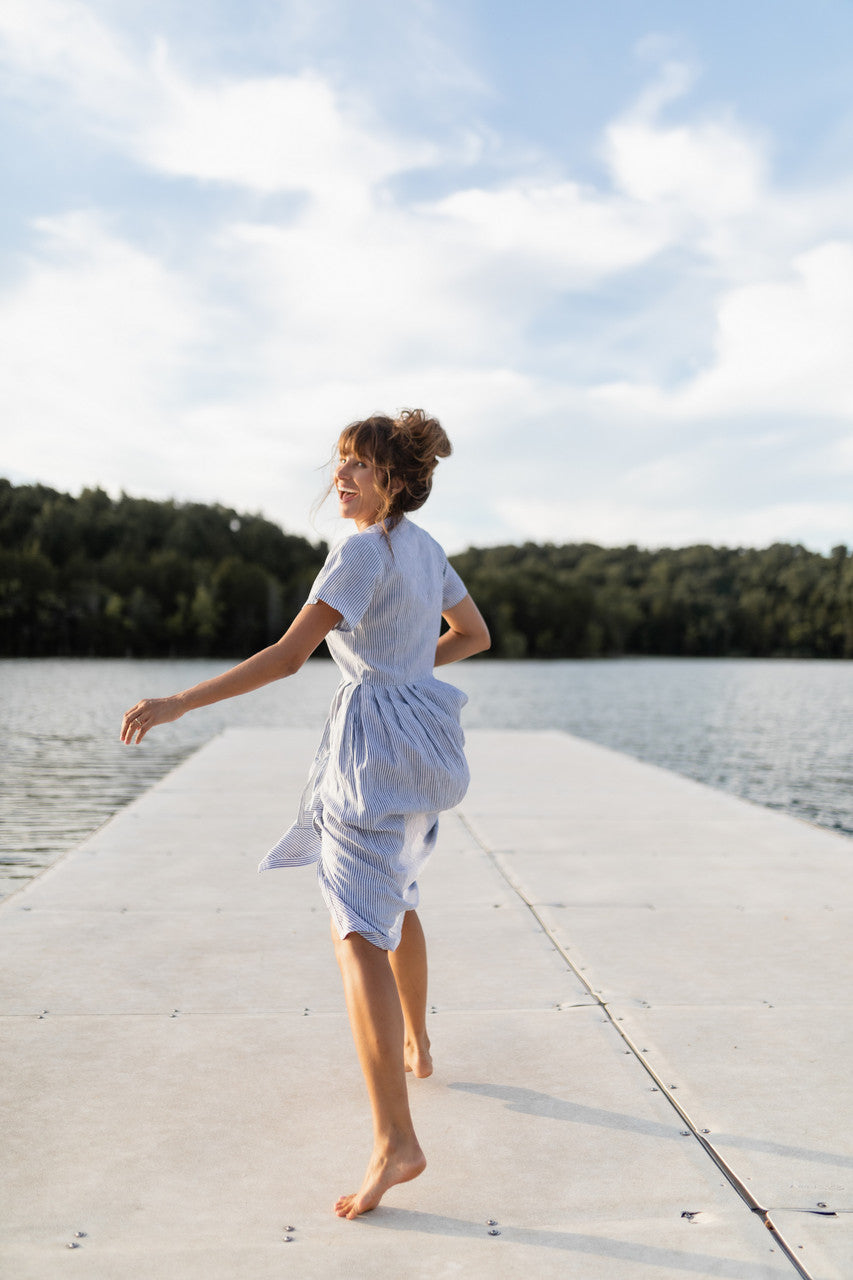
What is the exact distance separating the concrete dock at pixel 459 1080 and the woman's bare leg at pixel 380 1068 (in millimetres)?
61

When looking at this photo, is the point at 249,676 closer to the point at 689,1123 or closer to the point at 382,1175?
the point at 382,1175

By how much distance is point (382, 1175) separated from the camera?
1961 mm

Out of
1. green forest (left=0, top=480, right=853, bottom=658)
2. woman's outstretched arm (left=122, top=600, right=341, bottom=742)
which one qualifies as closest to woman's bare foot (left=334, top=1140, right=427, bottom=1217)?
woman's outstretched arm (left=122, top=600, right=341, bottom=742)

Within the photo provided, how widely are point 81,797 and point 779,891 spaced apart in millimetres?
6075

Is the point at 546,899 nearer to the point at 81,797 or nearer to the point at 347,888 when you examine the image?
the point at 347,888

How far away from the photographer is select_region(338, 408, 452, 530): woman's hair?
2.25 meters

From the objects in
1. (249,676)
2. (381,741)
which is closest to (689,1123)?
(381,741)

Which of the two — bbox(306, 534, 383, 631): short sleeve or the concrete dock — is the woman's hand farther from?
the concrete dock

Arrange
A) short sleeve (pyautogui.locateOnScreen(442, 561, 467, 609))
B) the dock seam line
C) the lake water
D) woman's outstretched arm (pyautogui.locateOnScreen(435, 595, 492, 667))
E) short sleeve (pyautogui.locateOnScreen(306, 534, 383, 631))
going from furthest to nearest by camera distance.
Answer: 1. the lake water
2. woman's outstretched arm (pyautogui.locateOnScreen(435, 595, 492, 667))
3. short sleeve (pyautogui.locateOnScreen(442, 561, 467, 609))
4. short sleeve (pyautogui.locateOnScreen(306, 534, 383, 631))
5. the dock seam line

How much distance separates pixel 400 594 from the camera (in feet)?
7.25

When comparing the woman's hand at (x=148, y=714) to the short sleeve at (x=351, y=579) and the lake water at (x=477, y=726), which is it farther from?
the lake water at (x=477, y=726)

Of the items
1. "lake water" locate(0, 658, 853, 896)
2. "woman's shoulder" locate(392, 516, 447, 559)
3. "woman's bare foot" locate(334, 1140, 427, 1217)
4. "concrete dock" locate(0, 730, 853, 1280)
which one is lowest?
"lake water" locate(0, 658, 853, 896)

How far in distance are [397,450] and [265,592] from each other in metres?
96.2

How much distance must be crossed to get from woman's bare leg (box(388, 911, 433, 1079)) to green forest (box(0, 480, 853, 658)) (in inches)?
3635
